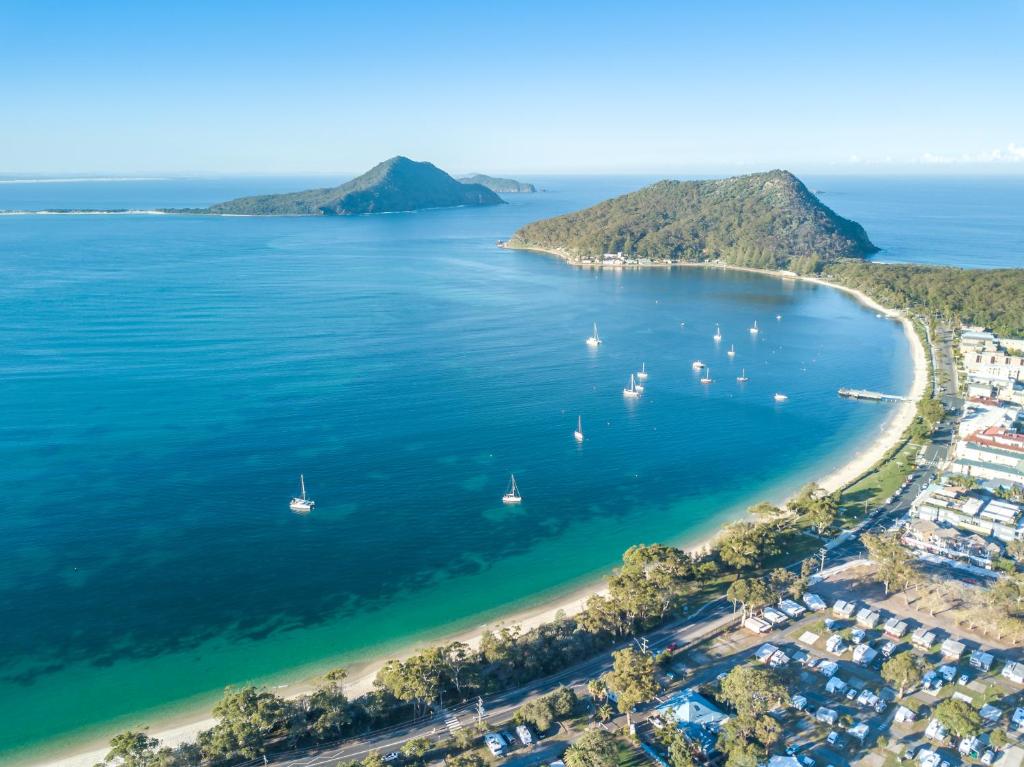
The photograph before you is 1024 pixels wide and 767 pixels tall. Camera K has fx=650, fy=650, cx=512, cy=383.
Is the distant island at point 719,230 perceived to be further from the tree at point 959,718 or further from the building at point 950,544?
the tree at point 959,718

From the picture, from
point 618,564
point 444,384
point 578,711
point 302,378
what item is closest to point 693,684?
A: point 578,711

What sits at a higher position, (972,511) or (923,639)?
(972,511)

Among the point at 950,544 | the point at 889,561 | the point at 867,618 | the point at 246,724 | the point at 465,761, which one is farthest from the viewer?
the point at 950,544

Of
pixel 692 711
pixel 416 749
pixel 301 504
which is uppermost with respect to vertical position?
pixel 301 504

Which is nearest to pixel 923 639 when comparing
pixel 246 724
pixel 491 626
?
pixel 491 626

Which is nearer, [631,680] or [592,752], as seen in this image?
[592,752]

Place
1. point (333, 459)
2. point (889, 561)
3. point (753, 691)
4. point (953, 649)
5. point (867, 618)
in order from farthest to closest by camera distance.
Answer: point (333, 459)
point (889, 561)
point (867, 618)
point (953, 649)
point (753, 691)

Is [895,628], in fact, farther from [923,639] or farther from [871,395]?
[871,395]
